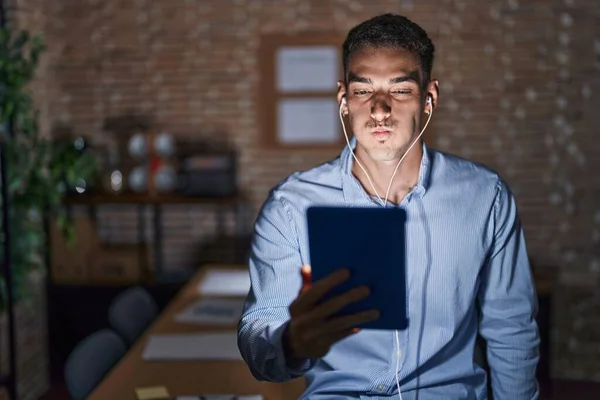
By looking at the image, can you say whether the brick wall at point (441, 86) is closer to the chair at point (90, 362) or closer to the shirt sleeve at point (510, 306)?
the chair at point (90, 362)

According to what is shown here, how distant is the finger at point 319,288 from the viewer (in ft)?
3.67

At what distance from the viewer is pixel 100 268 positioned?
4.40 metres

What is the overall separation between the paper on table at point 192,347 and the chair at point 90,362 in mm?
108

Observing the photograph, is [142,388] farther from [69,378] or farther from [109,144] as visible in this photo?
[109,144]

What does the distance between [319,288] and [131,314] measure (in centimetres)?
199

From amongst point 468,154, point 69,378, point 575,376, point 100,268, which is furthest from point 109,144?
point 575,376

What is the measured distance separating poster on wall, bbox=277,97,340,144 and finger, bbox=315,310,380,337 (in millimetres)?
3515

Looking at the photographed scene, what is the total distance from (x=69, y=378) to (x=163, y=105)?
2784 mm

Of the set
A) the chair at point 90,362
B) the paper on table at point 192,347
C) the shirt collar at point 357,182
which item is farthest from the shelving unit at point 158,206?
the shirt collar at point 357,182

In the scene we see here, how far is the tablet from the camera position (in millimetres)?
1142

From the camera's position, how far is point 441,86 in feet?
14.6

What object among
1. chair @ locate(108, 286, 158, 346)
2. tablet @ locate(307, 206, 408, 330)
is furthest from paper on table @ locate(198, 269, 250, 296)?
tablet @ locate(307, 206, 408, 330)

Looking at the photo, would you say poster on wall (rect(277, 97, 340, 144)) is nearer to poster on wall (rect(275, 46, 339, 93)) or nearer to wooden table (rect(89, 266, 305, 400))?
poster on wall (rect(275, 46, 339, 93))

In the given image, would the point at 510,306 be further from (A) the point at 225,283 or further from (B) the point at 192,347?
(A) the point at 225,283
